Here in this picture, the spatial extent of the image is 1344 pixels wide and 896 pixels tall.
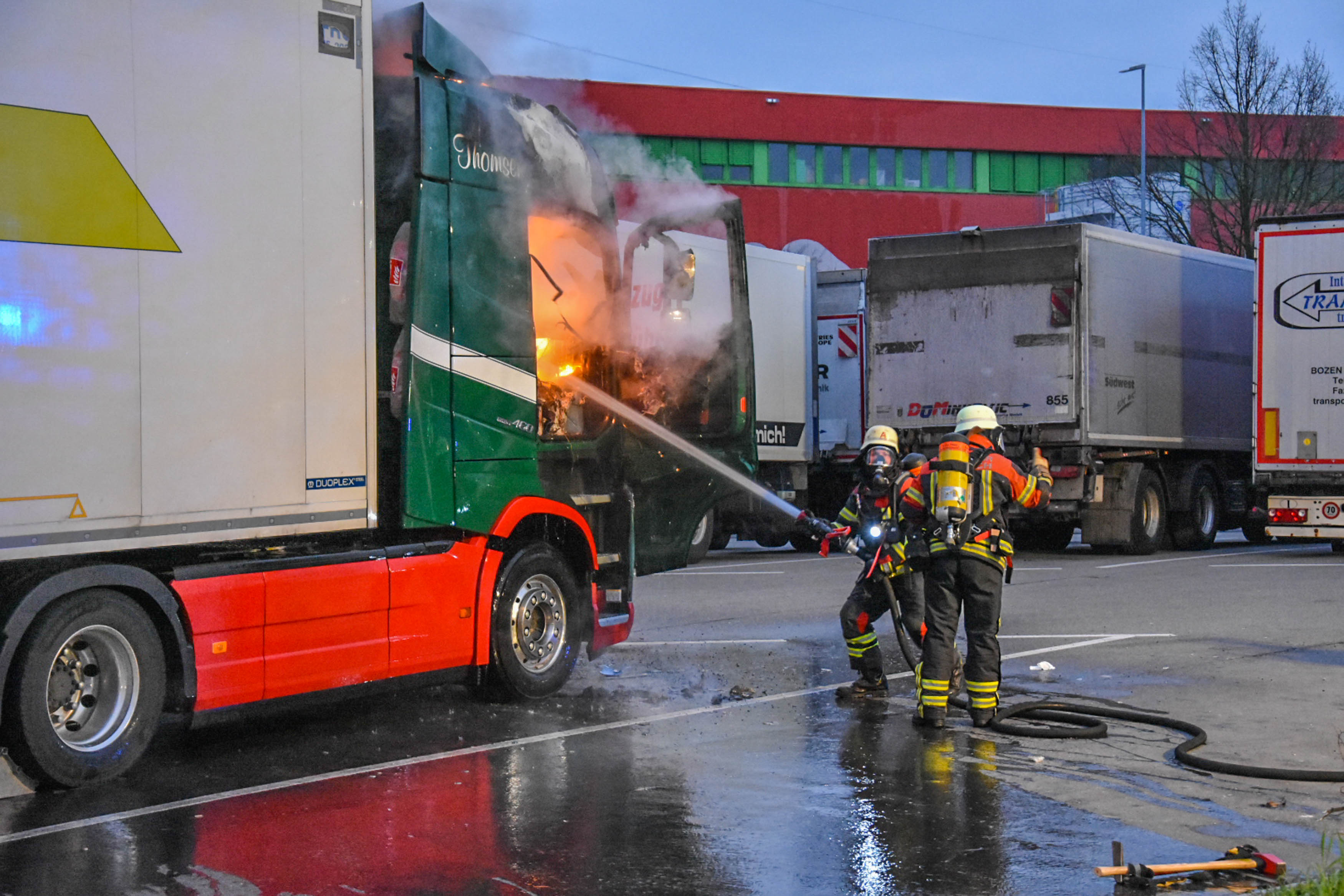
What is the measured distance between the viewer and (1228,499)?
68.2ft

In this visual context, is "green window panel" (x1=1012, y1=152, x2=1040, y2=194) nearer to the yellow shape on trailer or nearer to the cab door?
the cab door

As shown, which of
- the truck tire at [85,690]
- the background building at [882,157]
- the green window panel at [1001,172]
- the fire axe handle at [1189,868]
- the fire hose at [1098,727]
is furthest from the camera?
the green window panel at [1001,172]

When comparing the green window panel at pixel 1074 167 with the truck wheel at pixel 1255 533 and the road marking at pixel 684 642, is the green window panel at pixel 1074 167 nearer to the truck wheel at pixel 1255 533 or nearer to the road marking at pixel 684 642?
the truck wheel at pixel 1255 533

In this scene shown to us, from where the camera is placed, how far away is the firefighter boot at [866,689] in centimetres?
848

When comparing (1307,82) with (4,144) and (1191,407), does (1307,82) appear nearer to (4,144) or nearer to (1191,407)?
(1191,407)

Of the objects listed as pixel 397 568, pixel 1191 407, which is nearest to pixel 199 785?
pixel 397 568

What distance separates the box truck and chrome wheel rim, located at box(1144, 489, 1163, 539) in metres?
11.6

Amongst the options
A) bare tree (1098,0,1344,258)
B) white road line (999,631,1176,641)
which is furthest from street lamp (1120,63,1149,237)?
white road line (999,631,1176,641)

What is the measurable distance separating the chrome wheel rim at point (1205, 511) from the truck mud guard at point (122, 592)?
53.2 ft

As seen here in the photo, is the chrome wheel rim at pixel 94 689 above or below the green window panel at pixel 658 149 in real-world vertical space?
below

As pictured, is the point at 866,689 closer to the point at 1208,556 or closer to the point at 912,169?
the point at 1208,556

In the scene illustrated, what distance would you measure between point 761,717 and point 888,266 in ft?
37.7

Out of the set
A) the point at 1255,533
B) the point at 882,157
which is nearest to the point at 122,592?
the point at 1255,533

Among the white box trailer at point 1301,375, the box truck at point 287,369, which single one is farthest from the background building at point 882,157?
the box truck at point 287,369
